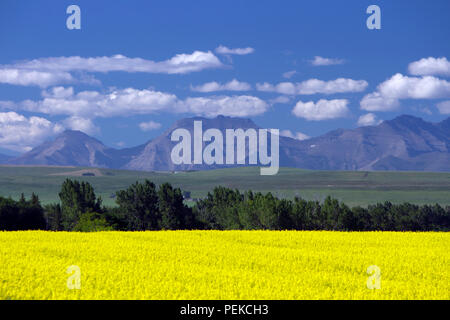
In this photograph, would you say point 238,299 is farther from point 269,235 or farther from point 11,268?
point 269,235

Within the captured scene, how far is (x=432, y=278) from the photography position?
928 inches

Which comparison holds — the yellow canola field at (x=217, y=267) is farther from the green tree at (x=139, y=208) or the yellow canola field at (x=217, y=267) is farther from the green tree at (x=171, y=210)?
the green tree at (x=139, y=208)

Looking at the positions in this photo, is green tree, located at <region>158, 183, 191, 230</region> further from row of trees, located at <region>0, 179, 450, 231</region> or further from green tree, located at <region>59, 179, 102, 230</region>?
green tree, located at <region>59, 179, 102, 230</region>

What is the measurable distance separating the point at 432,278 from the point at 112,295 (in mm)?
13084

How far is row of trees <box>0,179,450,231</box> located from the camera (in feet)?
319

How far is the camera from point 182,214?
114312 mm

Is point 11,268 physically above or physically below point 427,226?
above

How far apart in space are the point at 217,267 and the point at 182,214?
89.7 m

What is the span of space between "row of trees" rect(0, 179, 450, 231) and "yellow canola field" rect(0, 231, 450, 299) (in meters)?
52.1

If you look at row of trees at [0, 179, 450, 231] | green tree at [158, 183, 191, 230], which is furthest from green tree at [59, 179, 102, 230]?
green tree at [158, 183, 191, 230]

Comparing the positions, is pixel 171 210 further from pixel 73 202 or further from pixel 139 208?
pixel 73 202

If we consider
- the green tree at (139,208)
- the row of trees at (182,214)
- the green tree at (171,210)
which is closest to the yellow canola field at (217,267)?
the row of trees at (182,214)

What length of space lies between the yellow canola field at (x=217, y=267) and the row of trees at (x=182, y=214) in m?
52.1

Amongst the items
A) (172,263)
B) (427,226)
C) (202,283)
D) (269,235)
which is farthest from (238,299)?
(427,226)
